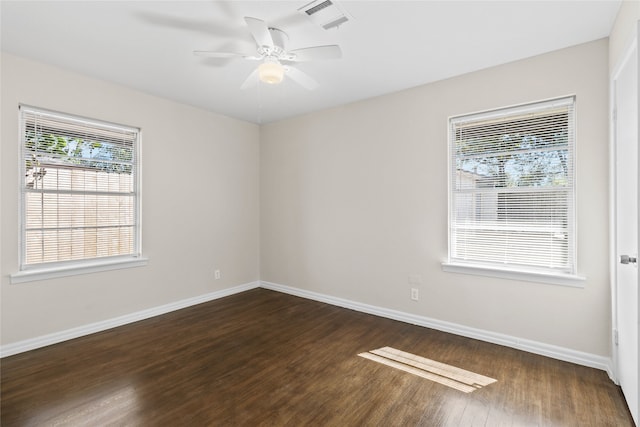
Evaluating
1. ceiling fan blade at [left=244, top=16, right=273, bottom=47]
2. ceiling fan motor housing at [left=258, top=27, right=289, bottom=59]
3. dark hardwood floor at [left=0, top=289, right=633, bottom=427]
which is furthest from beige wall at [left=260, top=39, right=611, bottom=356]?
ceiling fan blade at [left=244, top=16, right=273, bottom=47]

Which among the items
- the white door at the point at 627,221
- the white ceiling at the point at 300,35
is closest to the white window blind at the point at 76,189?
the white ceiling at the point at 300,35

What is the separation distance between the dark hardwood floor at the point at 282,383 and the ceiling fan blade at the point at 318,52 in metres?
2.41

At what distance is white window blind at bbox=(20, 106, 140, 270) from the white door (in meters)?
4.39

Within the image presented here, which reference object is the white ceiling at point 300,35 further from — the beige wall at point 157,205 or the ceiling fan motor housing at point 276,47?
the beige wall at point 157,205

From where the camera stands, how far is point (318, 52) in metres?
2.21

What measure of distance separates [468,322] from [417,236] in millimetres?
994

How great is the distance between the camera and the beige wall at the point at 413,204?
2.52 meters

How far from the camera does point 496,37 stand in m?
2.46

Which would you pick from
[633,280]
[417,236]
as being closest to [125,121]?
[417,236]

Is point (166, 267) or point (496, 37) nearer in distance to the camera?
point (496, 37)

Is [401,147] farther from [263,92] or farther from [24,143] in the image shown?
[24,143]

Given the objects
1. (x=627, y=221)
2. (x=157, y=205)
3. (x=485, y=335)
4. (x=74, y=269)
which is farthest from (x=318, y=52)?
(x=74, y=269)

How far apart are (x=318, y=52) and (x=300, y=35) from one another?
0.34m

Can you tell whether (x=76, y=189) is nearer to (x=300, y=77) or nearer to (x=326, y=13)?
(x=300, y=77)
